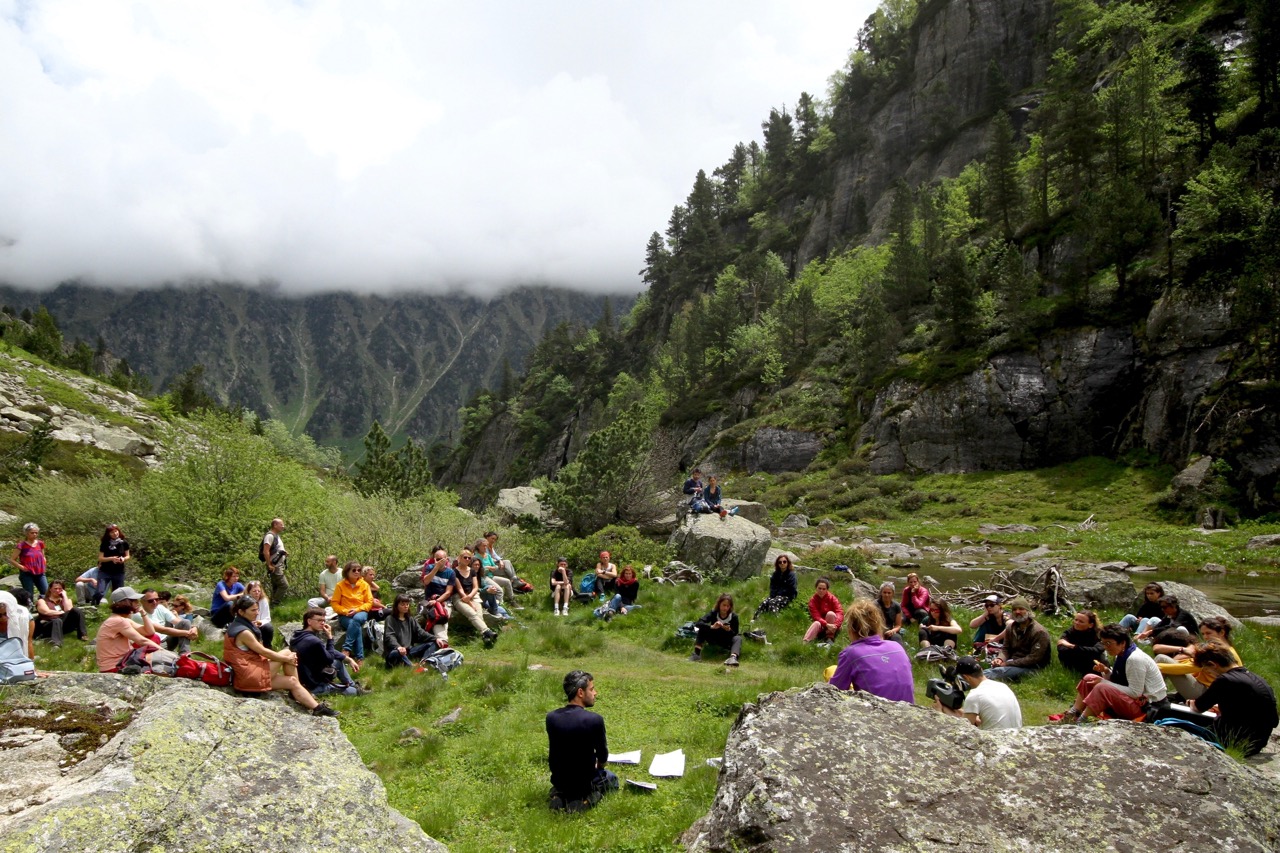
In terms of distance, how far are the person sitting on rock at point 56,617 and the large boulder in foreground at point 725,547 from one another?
1630 centimetres

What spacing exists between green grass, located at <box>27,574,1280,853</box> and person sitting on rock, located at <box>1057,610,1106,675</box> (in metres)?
0.27

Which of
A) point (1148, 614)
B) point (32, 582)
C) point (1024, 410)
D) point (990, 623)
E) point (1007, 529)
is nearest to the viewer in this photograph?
point (1148, 614)

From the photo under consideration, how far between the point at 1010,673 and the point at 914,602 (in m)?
3.16

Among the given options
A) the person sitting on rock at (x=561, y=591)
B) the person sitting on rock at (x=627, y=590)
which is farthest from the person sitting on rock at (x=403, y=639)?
the person sitting on rock at (x=627, y=590)

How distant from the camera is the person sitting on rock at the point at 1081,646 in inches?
466

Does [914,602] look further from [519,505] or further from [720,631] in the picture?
[519,505]

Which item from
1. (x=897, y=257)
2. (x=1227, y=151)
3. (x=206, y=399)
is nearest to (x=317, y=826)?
(x=1227, y=151)

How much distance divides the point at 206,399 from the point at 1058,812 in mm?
115245

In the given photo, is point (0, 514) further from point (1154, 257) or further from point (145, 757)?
point (1154, 257)

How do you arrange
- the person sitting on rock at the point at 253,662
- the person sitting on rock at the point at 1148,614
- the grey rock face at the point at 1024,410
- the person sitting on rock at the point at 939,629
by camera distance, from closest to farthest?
1. the person sitting on rock at the point at 253,662
2. the person sitting on rock at the point at 1148,614
3. the person sitting on rock at the point at 939,629
4. the grey rock face at the point at 1024,410

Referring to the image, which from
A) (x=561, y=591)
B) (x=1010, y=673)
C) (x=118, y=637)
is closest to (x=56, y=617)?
(x=118, y=637)

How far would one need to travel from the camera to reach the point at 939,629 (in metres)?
13.9

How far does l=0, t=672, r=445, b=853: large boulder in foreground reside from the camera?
16.4ft

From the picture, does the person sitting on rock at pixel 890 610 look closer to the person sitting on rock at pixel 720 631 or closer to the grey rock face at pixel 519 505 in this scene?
the person sitting on rock at pixel 720 631
